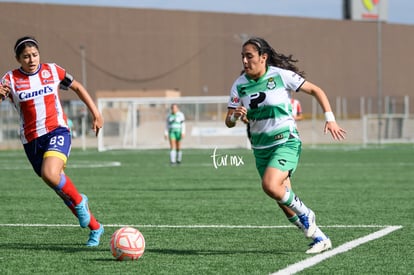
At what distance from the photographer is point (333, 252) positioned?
28.8 ft

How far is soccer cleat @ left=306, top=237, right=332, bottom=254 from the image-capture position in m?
8.71

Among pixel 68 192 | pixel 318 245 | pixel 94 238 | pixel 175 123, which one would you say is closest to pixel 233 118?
pixel 318 245

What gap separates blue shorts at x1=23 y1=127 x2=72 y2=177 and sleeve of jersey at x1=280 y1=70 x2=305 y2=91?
7.39 ft

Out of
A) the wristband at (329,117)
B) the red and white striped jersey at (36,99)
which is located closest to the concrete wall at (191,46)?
the red and white striped jersey at (36,99)

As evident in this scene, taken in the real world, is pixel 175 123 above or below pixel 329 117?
below

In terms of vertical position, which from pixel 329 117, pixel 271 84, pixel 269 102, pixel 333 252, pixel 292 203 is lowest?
pixel 333 252

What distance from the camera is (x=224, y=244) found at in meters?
9.49

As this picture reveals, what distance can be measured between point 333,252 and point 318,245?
0.16m

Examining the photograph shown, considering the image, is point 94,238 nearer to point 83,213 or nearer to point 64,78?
point 83,213

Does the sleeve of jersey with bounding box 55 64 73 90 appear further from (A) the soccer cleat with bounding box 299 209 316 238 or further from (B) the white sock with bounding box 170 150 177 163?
(B) the white sock with bounding box 170 150 177 163

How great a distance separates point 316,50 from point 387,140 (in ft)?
94.9

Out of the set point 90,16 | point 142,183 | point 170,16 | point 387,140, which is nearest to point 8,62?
point 90,16

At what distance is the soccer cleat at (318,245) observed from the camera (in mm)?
8711

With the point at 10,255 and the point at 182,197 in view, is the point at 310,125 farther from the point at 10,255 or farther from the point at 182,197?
the point at 10,255
